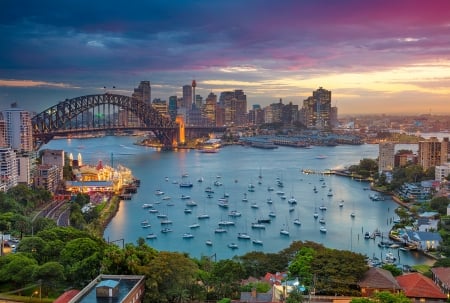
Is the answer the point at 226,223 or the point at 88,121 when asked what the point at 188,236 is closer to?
the point at 226,223

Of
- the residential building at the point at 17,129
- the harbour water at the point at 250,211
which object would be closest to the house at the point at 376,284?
the harbour water at the point at 250,211

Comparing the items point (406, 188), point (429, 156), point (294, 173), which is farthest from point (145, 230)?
point (429, 156)

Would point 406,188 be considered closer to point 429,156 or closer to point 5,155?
point 429,156

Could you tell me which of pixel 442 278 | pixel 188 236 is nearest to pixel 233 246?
pixel 188 236

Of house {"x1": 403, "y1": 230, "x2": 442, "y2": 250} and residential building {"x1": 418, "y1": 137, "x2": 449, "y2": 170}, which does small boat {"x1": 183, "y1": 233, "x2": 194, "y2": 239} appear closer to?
house {"x1": 403, "y1": 230, "x2": 442, "y2": 250}

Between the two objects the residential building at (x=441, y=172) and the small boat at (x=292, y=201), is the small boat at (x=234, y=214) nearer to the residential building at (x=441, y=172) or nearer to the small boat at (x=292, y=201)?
the small boat at (x=292, y=201)

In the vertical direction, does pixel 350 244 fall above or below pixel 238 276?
below
